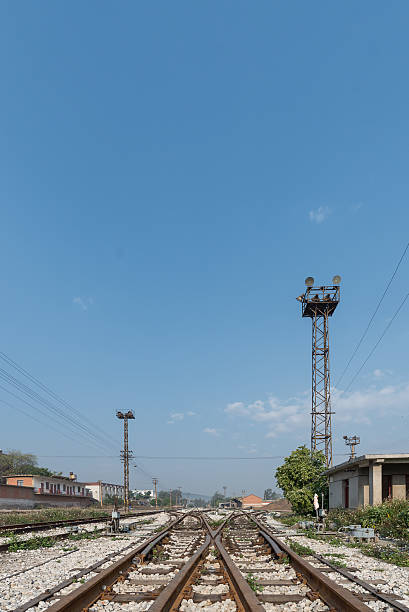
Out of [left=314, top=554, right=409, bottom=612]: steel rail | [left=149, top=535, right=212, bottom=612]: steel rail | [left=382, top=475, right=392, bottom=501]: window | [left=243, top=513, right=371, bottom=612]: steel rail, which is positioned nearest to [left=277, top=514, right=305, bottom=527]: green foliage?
[left=382, top=475, right=392, bottom=501]: window

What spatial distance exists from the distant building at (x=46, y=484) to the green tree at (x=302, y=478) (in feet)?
113

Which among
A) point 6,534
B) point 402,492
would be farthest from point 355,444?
point 6,534

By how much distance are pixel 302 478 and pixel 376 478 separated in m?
12.2

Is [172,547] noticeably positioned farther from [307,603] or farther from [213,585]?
[307,603]

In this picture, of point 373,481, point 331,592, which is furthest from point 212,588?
point 373,481

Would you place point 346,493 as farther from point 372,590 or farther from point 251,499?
point 251,499

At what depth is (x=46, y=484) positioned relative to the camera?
6300cm

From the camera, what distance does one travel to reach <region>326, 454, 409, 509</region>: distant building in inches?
775

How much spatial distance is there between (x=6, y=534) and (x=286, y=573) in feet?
39.6

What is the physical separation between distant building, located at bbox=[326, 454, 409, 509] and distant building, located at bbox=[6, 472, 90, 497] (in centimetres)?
4290

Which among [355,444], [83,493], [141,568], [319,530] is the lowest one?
[83,493]

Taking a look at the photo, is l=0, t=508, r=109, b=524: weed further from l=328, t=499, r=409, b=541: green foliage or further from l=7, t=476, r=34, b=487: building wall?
l=7, t=476, r=34, b=487: building wall

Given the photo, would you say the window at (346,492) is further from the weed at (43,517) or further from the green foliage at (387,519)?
the weed at (43,517)

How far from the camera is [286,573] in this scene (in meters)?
8.20
